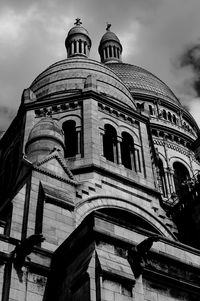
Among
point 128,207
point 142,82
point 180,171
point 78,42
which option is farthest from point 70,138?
point 142,82

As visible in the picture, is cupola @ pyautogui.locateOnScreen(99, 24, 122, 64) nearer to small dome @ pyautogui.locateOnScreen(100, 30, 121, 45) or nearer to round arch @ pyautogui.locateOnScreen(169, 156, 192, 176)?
small dome @ pyautogui.locateOnScreen(100, 30, 121, 45)

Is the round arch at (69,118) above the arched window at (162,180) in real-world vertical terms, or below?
below

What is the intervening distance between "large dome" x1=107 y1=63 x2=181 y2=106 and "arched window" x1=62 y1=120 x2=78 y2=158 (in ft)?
55.8

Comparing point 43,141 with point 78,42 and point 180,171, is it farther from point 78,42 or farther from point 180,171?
point 78,42

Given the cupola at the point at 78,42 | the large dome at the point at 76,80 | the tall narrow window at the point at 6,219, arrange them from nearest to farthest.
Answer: the tall narrow window at the point at 6,219 < the large dome at the point at 76,80 < the cupola at the point at 78,42

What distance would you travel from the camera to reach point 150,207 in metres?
19.1

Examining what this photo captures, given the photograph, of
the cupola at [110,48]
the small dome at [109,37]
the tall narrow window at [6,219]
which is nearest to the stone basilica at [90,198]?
the tall narrow window at [6,219]

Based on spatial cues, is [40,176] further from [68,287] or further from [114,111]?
[114,111]

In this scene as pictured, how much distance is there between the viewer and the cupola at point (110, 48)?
4762 cm

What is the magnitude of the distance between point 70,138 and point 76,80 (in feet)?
13.5

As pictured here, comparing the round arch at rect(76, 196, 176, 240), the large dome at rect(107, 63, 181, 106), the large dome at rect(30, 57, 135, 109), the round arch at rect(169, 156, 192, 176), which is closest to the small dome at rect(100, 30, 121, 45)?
the large dome at rect(107, 63, 181, 106)

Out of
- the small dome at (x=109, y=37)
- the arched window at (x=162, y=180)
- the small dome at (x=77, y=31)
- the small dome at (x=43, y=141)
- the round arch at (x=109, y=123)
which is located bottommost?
the small dome at (x=43, y=141)

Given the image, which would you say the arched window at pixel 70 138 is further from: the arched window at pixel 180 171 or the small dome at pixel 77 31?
the small dome at pixel 77 31

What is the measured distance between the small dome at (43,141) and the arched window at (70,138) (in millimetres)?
1808
